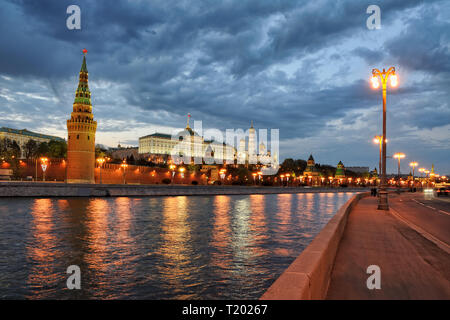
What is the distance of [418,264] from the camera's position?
7.30 meters

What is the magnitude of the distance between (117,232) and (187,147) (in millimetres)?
182695

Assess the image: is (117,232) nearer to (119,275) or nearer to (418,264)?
(119,275)

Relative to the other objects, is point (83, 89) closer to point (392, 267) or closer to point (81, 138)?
point (81, 138)

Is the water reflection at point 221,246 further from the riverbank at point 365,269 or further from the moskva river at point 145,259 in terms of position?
the riverbank at point 365,269

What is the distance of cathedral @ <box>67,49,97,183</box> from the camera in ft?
223

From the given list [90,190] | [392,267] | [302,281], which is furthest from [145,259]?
[90,190]

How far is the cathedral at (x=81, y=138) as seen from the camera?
68.0m

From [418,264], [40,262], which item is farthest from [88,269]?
[418,264]

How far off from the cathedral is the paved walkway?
6350 cm

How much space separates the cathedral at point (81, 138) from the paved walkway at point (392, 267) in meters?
63.5

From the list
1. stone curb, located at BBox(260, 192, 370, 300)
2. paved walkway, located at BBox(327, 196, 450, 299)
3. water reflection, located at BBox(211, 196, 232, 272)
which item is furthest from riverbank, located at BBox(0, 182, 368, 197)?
stone curb, located at BBox(260, 192, 370, 300)

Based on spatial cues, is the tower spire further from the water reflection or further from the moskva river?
the water reflection

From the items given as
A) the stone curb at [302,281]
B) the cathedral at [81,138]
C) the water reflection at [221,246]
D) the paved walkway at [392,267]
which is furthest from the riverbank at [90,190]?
the stone curb at [302,281]
